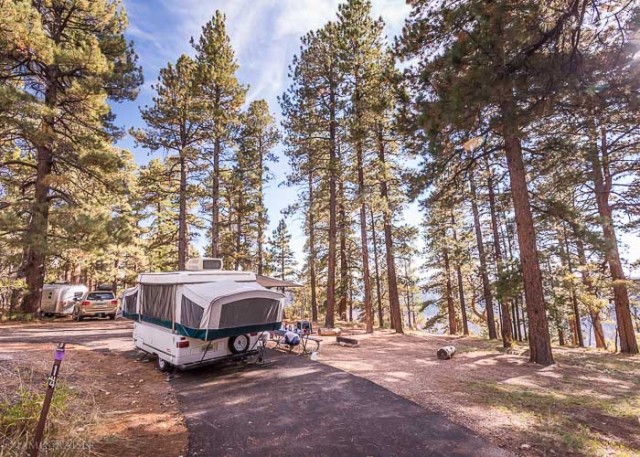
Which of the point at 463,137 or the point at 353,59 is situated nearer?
the point at 463,137

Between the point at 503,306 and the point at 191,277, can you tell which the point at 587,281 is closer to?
the point at 503,306

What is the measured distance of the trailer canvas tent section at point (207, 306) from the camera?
695cm

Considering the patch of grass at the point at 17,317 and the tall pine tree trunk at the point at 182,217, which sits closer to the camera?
the patch of grass at the point at 17,317

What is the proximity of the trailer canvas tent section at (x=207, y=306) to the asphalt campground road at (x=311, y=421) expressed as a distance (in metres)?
1.22

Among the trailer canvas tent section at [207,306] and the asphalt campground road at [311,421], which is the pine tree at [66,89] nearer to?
the trailer canvas tent section at [207,306]

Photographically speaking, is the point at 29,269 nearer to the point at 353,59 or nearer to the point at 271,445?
the point at 271,445

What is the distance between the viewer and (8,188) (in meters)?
15.7

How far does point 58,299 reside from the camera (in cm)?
1634

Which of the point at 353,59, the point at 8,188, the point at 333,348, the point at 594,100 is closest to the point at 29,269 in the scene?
the point at 8,188

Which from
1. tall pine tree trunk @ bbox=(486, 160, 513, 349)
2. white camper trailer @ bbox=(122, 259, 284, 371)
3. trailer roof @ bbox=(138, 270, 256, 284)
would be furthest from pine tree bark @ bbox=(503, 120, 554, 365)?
trailer roof @ bbox=(138, 270, 256, 284)

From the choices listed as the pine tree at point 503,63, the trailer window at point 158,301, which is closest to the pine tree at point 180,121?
the trailer window at point 158,301

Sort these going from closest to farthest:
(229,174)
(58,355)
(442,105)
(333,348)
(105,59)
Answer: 1. (58,355)
2. (442,105)
3. (333,348)
4. (105,59)
5. (229,174)

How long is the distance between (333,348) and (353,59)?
13666mm

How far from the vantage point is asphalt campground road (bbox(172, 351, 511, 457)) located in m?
3.99
